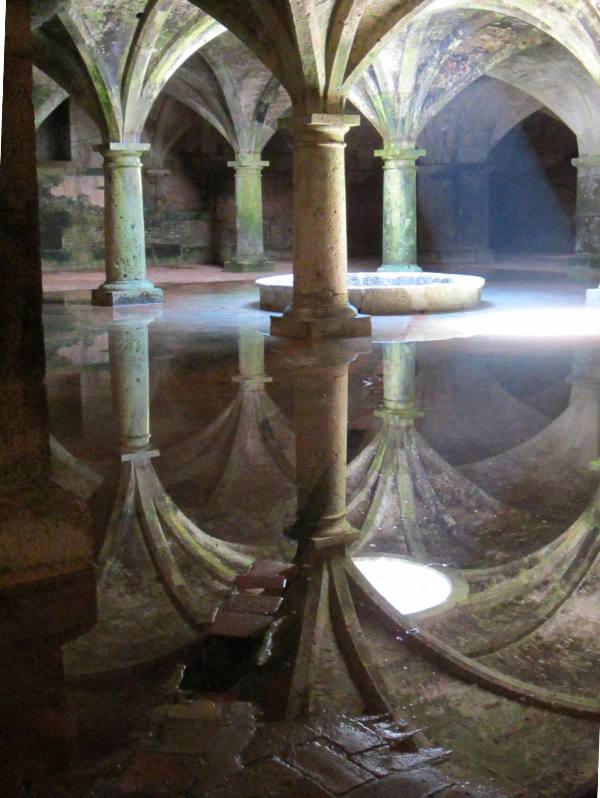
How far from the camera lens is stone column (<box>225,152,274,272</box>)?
57.7ft

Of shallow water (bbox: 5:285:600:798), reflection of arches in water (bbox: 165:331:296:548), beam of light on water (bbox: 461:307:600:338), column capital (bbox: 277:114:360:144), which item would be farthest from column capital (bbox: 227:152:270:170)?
reflection of arches in water (bbox: 165:331:296:548)

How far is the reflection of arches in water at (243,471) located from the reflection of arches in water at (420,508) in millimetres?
345

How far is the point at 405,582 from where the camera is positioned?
9.97 ft

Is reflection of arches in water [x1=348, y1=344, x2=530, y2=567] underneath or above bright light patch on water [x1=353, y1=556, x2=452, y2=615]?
above

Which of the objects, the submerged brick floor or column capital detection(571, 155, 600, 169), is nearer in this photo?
the submerged brick floor

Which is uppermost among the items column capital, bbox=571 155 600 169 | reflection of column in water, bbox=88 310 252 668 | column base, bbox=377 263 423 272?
column capital, bbox=571 155 600 169

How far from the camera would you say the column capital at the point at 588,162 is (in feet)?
51.5

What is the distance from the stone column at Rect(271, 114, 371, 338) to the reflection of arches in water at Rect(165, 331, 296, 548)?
308cm

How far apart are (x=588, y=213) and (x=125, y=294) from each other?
8768 millimetres

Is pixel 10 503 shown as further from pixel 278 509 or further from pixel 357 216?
pixel 357 216

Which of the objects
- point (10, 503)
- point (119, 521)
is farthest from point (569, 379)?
point (10, 503)

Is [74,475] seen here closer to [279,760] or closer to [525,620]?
[525,620]

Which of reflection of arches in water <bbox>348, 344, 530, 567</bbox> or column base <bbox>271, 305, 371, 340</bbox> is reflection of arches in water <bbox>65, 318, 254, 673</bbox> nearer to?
reflection of arches in water <bbox>348, 344, 530, 567</bbox>

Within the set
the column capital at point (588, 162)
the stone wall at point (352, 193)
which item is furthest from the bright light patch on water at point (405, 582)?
the stone wall at point (352, 193)
